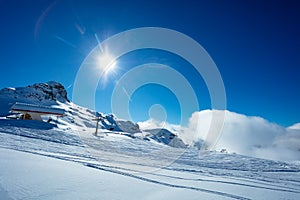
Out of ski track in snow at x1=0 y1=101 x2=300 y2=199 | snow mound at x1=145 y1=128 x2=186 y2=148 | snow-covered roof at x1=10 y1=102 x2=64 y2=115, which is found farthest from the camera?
snow mound at x1=145 y1=128 x2=186 y2=148

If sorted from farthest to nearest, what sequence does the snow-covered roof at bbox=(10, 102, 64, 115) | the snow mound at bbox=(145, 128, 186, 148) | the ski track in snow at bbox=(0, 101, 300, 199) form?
the snow mound at bbox=(145, 128, 186, 148), the snow-covered roof at bbox=(10, 102, 64, 115), the ski track in snow at bbox=(0, 101, 300, 199)

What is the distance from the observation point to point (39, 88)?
335 feet

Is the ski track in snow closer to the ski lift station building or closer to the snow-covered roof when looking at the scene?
the snow-covered roof

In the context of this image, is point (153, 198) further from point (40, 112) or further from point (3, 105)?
point (3, 105)

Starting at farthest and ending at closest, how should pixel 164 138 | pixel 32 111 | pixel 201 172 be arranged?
pixel 164 138 → pixel 32 111 → pixel 201 172

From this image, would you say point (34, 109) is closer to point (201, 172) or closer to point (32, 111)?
point (32, 111)

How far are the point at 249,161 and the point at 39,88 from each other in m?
113

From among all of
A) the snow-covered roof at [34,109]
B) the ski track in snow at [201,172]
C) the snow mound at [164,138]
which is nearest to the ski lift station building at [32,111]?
the snow-covered roof at [34,109]

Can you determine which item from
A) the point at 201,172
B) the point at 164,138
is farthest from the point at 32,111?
the point at 164,138

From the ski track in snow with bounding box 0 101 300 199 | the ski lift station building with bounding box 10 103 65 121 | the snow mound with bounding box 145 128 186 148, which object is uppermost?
the snow mound with bounding box 145 128 186 148

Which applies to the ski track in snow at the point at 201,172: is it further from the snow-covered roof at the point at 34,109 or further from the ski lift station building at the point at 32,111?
the ski lift station building at the point at 32,111

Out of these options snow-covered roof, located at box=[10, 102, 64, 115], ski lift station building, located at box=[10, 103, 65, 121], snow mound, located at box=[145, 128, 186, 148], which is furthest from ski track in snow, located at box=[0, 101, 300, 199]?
snow mound, located at box=[145, 128, 186, 148]

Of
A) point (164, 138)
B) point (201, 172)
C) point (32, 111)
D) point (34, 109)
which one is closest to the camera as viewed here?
point (201, 172)

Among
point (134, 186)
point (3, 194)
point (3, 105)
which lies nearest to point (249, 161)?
point (134, 186)
